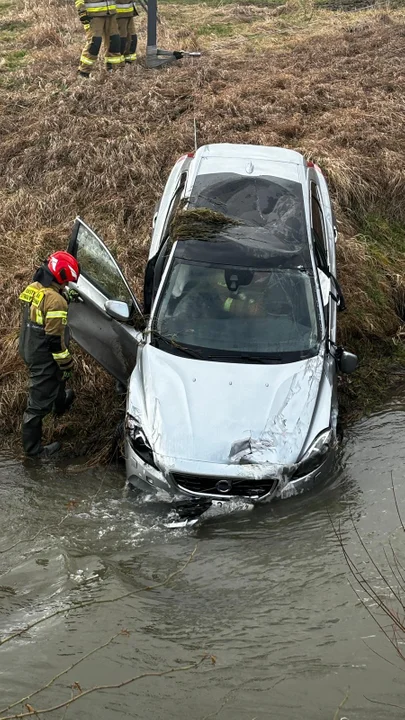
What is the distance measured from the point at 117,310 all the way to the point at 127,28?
847cm

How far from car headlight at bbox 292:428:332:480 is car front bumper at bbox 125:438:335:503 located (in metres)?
0.04

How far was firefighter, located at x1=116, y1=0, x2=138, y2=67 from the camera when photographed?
13.0m

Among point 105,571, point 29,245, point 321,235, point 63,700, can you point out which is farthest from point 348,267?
point 63,700

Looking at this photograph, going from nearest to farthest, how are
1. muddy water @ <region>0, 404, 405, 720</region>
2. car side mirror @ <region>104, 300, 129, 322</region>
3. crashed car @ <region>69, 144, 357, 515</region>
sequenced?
muddy water @ <region>0, 404, 405, 720</region> → crashed car @ <region>69, 144, 357, 515</region> → car side mirror @ <region>104, 300, 129, 322</region>

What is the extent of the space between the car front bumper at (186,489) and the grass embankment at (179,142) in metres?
1.25

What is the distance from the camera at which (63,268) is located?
6.55m

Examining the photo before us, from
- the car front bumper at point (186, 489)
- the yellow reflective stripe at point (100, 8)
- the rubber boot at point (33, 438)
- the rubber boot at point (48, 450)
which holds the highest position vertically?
the yellow reflective stripe at point (100, 8)

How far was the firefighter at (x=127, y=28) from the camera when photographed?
42.8ft

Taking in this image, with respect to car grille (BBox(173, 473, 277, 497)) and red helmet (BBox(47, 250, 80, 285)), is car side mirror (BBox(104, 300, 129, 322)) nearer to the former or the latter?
red helmet (BBox(47, 250, 80, 285))

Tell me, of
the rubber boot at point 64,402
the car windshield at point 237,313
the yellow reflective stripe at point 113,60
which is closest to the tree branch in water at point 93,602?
the car windshield at point 237,313

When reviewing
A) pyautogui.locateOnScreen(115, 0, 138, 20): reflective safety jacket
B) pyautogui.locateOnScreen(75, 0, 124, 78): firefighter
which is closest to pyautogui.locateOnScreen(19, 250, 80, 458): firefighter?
pyautogui.locateOnScreen(75, 0, 124, 78): firefighter

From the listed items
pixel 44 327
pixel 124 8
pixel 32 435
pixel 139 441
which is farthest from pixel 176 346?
pixel 124 8

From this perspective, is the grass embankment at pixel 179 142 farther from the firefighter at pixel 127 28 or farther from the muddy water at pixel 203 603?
the muddy water at pixel 203 603

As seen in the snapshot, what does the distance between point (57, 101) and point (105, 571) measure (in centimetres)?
870
